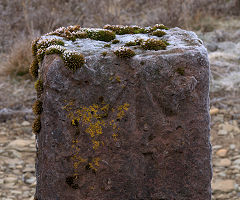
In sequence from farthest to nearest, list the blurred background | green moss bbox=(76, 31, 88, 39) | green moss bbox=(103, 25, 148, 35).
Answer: the blurred background → green moss bbox=(103, 25, 148, 35) → green moss bbox=(76, 31, 88, 39)

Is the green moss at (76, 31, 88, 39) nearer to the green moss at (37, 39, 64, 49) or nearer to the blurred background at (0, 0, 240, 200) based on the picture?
the green moss at (37, 39, 64, 49)

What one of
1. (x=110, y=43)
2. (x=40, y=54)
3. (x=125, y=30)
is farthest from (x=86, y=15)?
(x=40, y=54)

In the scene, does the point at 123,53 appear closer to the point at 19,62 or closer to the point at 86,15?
the point at 19,62

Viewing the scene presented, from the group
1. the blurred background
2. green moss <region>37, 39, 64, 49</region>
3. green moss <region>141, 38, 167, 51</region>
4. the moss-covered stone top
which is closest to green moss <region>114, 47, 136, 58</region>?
the moss-covered stone top

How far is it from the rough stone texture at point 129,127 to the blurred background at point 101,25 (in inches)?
54.7

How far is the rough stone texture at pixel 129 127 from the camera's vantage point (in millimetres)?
2473

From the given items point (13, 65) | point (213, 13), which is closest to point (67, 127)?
point (13, 65)

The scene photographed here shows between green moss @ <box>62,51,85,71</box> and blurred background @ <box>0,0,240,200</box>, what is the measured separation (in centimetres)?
193

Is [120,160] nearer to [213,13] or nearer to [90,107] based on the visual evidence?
[90,107]

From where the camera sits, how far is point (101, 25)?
7332 millimetres

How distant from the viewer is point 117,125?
2.53 m

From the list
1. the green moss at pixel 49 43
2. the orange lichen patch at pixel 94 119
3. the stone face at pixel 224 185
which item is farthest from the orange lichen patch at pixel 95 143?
the stone face at pixel 224 185

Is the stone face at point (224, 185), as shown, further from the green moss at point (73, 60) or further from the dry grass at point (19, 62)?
the dry grass at point (19, 62)

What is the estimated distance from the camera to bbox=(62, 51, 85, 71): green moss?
2.43m
